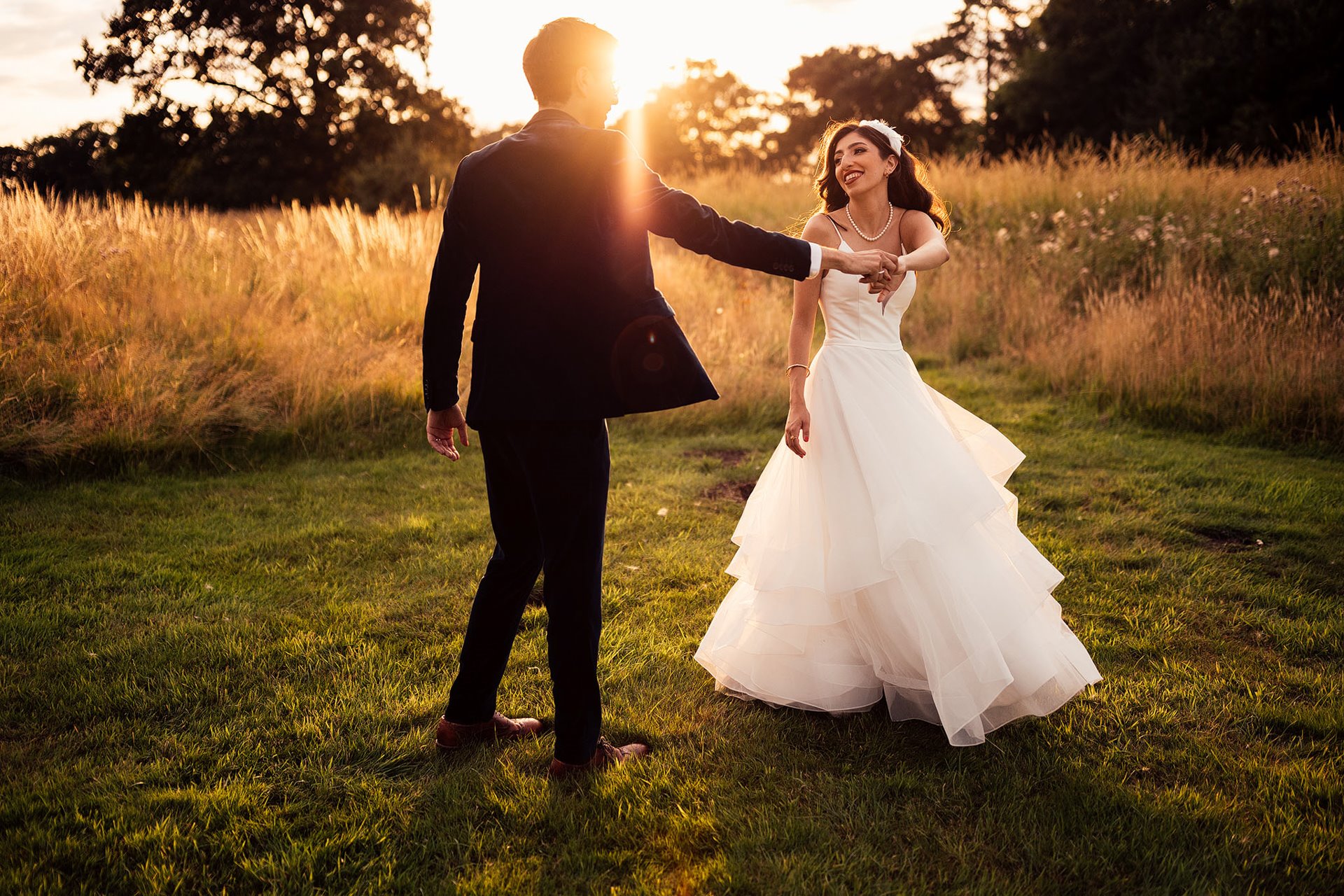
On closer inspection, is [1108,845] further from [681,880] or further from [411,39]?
[411,39]

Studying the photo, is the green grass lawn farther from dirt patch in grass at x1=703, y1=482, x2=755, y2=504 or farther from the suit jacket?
the suit jacket

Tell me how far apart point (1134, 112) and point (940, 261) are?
26665 mm

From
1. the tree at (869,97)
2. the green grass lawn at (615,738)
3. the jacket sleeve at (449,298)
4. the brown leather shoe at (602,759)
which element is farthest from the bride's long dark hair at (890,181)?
the tree at (869,97)

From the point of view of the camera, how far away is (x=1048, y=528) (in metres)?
5.01

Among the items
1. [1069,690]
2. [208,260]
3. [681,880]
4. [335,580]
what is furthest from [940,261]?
[208,260]

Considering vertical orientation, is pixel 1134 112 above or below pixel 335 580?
above

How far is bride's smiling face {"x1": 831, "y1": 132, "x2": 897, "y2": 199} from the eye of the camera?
10.6ft

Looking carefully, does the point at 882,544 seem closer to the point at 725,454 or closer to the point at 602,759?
the point at 602,759

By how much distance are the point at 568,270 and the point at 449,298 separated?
14.5 inches

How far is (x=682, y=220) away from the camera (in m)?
2.26

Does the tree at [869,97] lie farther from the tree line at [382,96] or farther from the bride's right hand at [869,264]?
the bride's right hand at [869,264]

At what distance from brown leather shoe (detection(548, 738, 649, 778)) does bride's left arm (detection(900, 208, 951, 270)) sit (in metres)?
1.87

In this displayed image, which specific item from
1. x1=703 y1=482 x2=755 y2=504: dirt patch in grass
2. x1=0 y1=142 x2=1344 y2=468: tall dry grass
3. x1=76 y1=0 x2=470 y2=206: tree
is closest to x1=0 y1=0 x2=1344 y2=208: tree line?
x1=76 y1=0 x2=470 y2=206: tree

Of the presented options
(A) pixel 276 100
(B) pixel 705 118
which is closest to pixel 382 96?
(A) pixel 276 100
